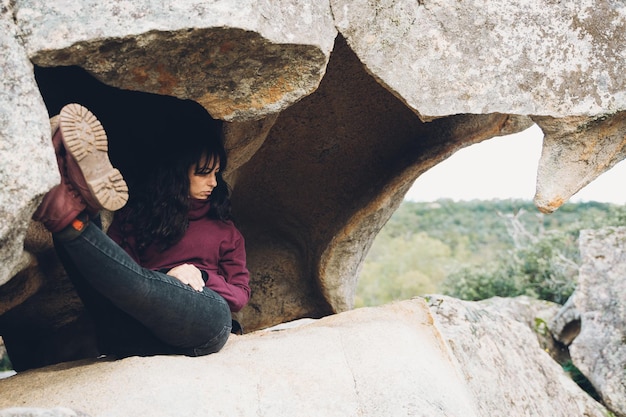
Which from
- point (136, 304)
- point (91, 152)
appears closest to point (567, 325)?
point (136, 304)

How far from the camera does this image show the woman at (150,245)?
82.6 inches

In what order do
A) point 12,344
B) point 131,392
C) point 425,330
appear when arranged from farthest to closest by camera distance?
point 12,344 < point 425,330 < point 131,392

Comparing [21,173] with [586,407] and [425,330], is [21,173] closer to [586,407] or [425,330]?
[425,330]

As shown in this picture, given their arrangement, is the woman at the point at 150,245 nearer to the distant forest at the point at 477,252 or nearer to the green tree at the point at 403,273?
the distant forest at the point at 477,252

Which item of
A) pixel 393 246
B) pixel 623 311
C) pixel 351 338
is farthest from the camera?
pixel 393 246

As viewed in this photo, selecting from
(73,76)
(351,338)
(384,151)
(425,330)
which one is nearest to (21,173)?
(73,76)

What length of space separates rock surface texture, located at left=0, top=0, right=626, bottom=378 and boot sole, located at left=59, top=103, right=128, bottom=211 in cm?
7

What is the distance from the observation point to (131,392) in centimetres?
220

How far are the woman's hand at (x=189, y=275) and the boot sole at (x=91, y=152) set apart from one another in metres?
0.51

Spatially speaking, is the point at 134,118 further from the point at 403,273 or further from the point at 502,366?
the point at 403,273

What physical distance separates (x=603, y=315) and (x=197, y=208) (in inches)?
124

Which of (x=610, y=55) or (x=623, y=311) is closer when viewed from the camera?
(x=610, y=55)

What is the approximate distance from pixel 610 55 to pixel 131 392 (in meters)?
2.20

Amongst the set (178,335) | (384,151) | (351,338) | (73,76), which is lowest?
(178,335)
